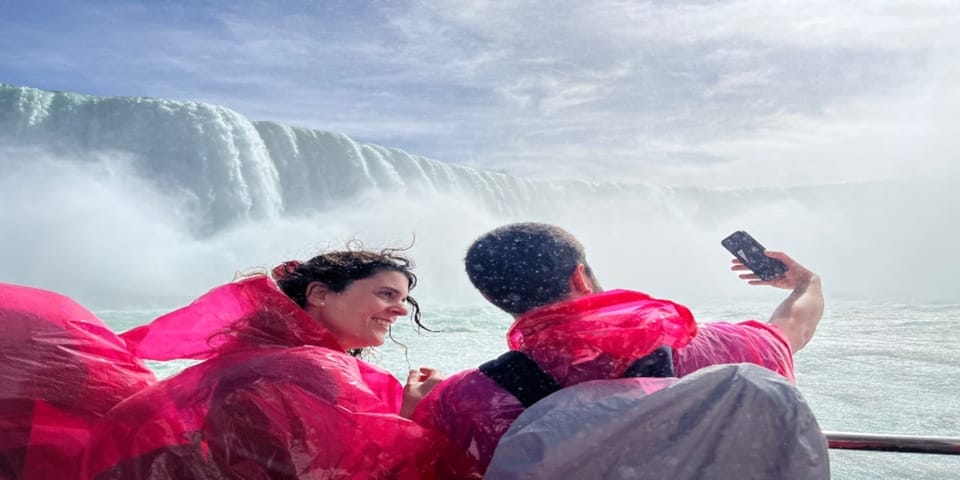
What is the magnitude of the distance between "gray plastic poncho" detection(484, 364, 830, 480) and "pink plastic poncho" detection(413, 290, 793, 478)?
0.20ft

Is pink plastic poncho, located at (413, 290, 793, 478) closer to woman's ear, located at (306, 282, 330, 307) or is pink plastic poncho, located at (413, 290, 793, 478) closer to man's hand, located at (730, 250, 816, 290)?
woman's ear, located at (306, 282, 330, 307)

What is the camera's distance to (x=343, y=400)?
4.19 feet

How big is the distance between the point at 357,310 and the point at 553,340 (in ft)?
1.96

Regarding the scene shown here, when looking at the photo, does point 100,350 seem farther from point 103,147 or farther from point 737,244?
point 103,147

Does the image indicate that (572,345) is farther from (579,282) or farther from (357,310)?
(357,310)

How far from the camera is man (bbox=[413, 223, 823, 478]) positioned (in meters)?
1.17

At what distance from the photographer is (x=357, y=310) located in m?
1.68

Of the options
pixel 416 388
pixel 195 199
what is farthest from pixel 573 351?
pixel 195 199

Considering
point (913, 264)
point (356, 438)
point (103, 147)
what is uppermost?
point (103, 147)

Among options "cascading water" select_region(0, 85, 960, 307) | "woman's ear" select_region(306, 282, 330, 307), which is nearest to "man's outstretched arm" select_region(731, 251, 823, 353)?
"woman's ear" select_region(306, 282, 330, 307)

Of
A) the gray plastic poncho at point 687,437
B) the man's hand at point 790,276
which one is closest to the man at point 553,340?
the gray plastic poncho at point 687,437

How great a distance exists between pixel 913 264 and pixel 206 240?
85.0ft

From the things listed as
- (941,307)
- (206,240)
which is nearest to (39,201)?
(206,240)

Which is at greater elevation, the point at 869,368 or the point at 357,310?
the point at 357,310
